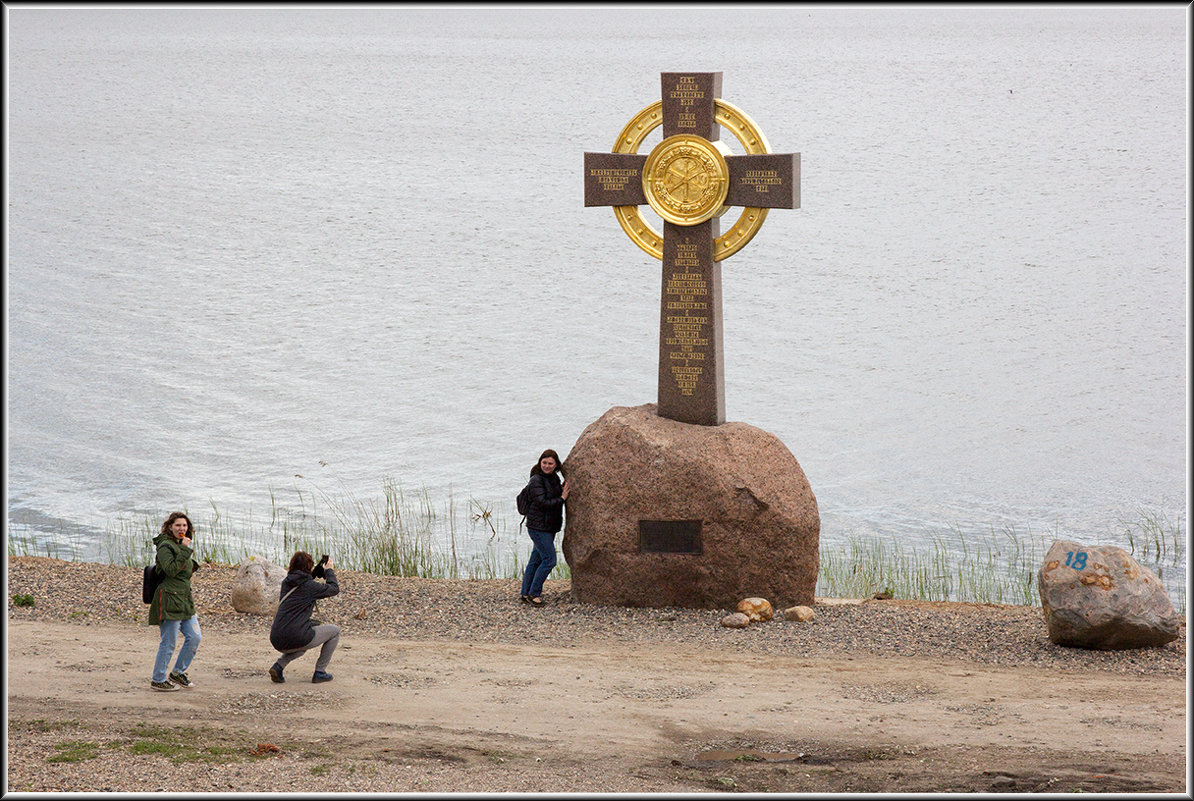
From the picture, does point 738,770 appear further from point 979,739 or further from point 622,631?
point 622,631

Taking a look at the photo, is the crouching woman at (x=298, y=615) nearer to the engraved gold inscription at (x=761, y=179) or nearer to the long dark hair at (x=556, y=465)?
the long dark hair at (x=556, y=465)

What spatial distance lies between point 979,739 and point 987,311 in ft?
69.4

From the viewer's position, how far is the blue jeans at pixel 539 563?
13148 mm

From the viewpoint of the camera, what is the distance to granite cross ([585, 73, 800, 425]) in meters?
13.0

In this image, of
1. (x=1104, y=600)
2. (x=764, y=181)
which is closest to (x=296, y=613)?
(x=764, y=181)

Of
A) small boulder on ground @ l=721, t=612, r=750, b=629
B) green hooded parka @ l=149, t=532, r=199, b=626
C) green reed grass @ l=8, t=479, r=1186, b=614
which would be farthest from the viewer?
green reed grass @ l=8, t=479, r=1186, b=614

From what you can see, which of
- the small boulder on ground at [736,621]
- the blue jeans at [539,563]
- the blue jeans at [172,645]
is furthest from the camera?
the blue jeans at [539,563]

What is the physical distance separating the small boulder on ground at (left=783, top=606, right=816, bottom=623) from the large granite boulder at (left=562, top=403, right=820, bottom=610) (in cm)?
27

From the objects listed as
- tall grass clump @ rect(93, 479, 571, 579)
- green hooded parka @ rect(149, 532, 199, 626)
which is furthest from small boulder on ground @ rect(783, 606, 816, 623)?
green hooded parka @ rect(149, 532, 199, 626)

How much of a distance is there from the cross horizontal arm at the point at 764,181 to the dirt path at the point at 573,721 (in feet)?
14.1

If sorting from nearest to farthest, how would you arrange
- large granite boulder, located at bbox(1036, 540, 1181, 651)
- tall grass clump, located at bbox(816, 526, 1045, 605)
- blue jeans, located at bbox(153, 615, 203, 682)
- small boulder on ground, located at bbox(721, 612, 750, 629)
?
blue jeans, located at bbox(153, 615, 203, 682)
large granite boulder, located at bbox(1036, 540, 1181, 651)
small boulder on ground, located at bbox(721, 612, 750, 629)
tall grass clump, located at bbox(816, 526, 1045, 605)

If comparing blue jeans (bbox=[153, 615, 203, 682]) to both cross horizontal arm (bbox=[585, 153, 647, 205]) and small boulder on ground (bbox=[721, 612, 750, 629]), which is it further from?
cross horizontal arm (bbox=[585, 153, 647, 205])

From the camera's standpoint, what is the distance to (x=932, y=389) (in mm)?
25156

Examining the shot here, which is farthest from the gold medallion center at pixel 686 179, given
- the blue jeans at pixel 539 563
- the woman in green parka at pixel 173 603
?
the woman in green parka at pixel 173 603
